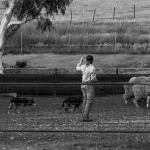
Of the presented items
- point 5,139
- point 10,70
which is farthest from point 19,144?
point 10,70

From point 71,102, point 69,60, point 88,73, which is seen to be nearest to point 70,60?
point 69,60

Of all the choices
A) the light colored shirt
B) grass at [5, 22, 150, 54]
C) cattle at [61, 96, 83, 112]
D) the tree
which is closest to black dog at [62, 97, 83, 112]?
cattle at [61, 96, 83, 112]

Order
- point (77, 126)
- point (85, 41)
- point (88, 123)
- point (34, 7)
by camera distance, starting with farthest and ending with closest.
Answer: point (85, 41) → point (34, 7) → point (88, 123) → point (77, 126)

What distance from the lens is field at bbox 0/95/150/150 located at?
1091cm

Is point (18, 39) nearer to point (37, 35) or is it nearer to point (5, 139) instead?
point (37, 35)

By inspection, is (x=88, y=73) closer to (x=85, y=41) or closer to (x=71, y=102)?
(x=71, y=102)

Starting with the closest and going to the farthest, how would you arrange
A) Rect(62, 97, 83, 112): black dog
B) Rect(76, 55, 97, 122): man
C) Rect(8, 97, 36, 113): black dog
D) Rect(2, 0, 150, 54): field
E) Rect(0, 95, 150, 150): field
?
Rect(0, 95, 150, 150): field < Rect(8, 97, 36, 113): black dog < Rect(76, 55, 97, 122): man < Rect(62, 97, 83, 112): black dog < Rect(2, 0, 150, 54): field

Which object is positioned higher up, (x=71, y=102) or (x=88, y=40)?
(x=88, y=40)

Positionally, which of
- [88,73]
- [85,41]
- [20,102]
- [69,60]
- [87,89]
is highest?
[85,41]

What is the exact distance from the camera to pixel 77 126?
11.5 m

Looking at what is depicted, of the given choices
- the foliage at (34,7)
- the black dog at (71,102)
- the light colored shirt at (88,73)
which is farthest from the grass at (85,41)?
the black dog at (71,102)

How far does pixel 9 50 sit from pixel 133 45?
9366 mm

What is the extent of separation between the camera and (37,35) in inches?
1903

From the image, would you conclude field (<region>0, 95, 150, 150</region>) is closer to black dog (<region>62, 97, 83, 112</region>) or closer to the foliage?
black dog (<region>62, 97, 83, 112</region>)
